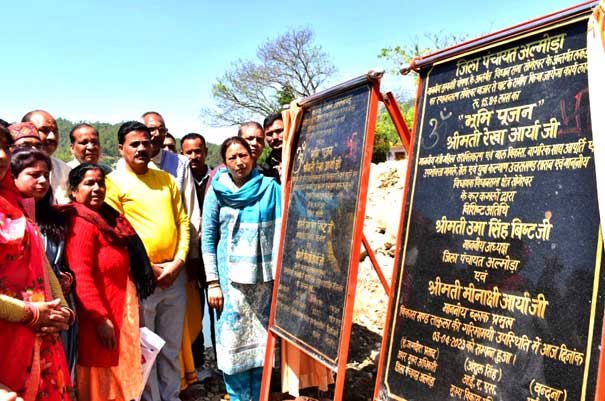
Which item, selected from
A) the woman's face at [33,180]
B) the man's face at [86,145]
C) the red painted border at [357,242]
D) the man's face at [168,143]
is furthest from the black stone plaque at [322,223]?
the man's face at [168,143]

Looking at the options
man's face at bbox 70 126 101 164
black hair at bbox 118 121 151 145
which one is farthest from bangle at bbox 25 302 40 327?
man's face at bbox 70 126 101 164

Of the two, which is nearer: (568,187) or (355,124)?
(568,187)

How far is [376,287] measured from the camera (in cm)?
555

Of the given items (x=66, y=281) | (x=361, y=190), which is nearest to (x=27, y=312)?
(x=66, y=281)

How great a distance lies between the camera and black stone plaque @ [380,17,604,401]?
1.49m

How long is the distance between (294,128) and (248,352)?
1.59m

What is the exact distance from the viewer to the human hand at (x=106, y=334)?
298 centimetres

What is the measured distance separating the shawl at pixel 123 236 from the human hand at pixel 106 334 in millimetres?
373

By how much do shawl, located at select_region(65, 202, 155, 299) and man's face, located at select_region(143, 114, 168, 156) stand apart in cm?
135

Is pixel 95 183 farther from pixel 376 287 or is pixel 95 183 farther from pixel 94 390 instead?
pixel 376 287

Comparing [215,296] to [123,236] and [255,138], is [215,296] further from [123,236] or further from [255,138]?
[255,138]

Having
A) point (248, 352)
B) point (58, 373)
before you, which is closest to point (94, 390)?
point (58, 373)

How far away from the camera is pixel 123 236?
3.11m

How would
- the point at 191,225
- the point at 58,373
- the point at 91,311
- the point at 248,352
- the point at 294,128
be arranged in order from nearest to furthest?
the point at 58,373 → the point at 91,311 → the point at 294,128 → the point at 248,352 → the point at 191,225
